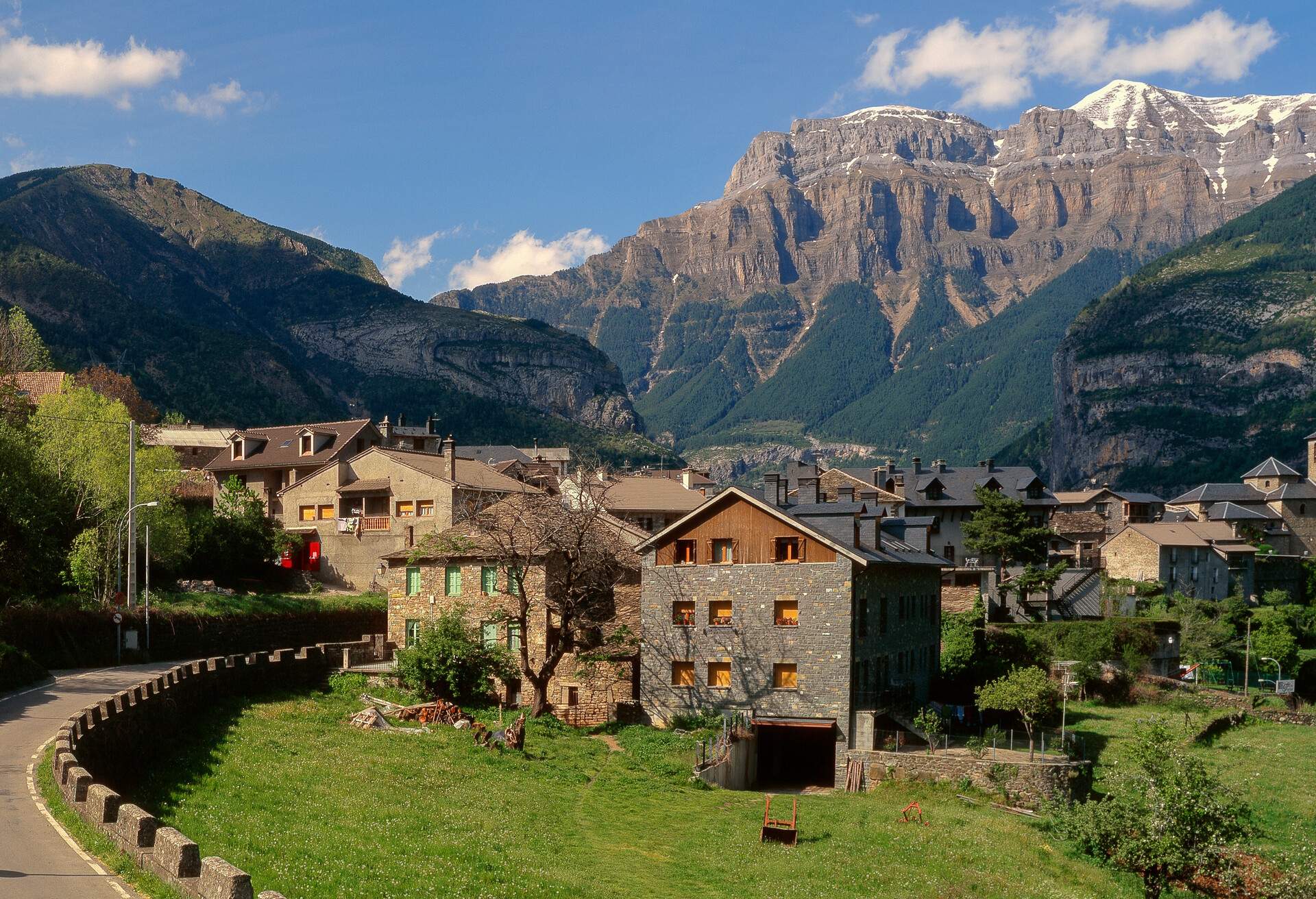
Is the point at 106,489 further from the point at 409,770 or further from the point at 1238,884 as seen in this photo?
the point at 1238,884

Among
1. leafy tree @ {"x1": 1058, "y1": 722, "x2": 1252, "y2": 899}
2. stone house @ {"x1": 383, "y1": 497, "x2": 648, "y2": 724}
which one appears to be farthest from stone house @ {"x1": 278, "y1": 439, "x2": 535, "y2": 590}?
leafy tree @ {"x1": 1058, "y1": 722, "x2": 1252, "y2": 899}

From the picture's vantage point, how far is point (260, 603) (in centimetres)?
5912

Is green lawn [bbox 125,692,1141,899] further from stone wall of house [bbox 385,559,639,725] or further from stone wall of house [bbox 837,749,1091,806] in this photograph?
stone wall of house [bbox 385,559,639,725]

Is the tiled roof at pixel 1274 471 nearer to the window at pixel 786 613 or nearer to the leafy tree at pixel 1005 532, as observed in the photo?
the leafy tree at pixel 1005 532

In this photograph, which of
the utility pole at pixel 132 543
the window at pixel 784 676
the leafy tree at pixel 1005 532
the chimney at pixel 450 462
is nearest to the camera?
the window at pixel 784 676

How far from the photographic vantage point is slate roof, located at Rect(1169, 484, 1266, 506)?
418 feet

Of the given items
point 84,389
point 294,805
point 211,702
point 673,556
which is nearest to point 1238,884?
point 673,556

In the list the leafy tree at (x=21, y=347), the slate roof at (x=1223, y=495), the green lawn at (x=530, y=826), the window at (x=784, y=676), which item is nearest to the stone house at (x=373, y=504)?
the window at (x=784, y=676)

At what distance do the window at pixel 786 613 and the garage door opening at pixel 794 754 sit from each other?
3621mm

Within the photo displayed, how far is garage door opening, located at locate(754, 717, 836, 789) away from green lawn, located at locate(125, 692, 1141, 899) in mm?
4279

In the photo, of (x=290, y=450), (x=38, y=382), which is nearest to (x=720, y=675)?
(x=290, y=450)

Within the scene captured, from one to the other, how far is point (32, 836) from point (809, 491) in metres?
43.0

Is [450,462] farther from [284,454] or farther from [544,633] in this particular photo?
[544,633]

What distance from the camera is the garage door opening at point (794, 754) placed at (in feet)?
155
